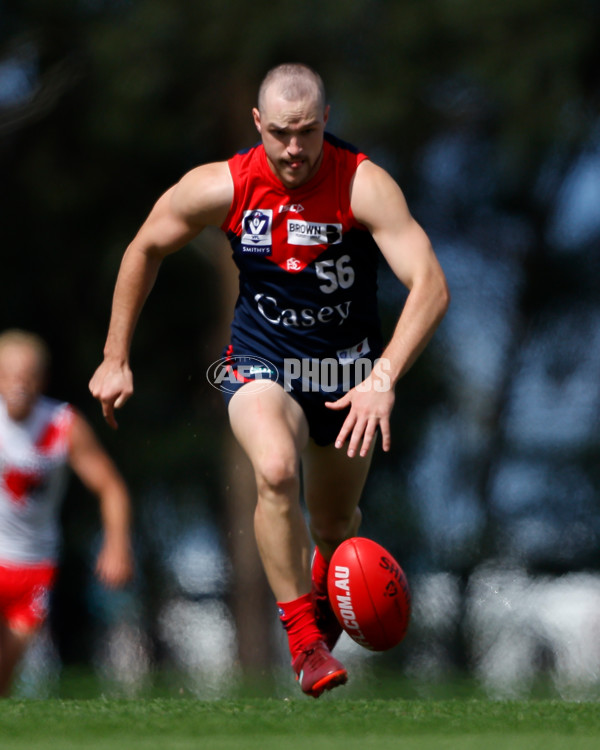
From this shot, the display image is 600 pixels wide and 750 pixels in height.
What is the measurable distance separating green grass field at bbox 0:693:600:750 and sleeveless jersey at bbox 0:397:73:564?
139 centimetres

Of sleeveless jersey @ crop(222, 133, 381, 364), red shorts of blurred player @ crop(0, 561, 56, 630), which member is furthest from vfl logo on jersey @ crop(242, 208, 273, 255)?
red shorts of blurred player @ crop(0, 561, 56, 630)

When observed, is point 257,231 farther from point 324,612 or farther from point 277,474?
point 324,612

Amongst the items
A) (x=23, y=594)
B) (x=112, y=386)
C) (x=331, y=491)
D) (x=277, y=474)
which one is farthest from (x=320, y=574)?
(x=23, y=594)

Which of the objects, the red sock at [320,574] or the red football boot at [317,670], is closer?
the red football boot at [317,670]

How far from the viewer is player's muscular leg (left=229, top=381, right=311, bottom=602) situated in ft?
12.9

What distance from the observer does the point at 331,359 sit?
449 cm

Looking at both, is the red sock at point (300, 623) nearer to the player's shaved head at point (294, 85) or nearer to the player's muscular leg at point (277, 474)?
the player's muscular leg at point (277, 474)

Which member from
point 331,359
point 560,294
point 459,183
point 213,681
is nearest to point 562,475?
point 560,294

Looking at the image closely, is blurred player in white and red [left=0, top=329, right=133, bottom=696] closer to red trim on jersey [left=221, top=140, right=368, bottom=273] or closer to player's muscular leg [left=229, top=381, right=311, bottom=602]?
player's muscular leg [left=229, top=381, right=311, bottom=602]

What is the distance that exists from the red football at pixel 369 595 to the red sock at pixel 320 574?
75 cm

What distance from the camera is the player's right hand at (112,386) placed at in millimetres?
4223

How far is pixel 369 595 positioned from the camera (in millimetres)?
4094

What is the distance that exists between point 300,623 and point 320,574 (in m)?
0.89

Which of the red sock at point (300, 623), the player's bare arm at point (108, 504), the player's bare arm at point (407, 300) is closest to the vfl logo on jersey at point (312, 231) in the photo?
the player's bare arm at point (407, 300)
